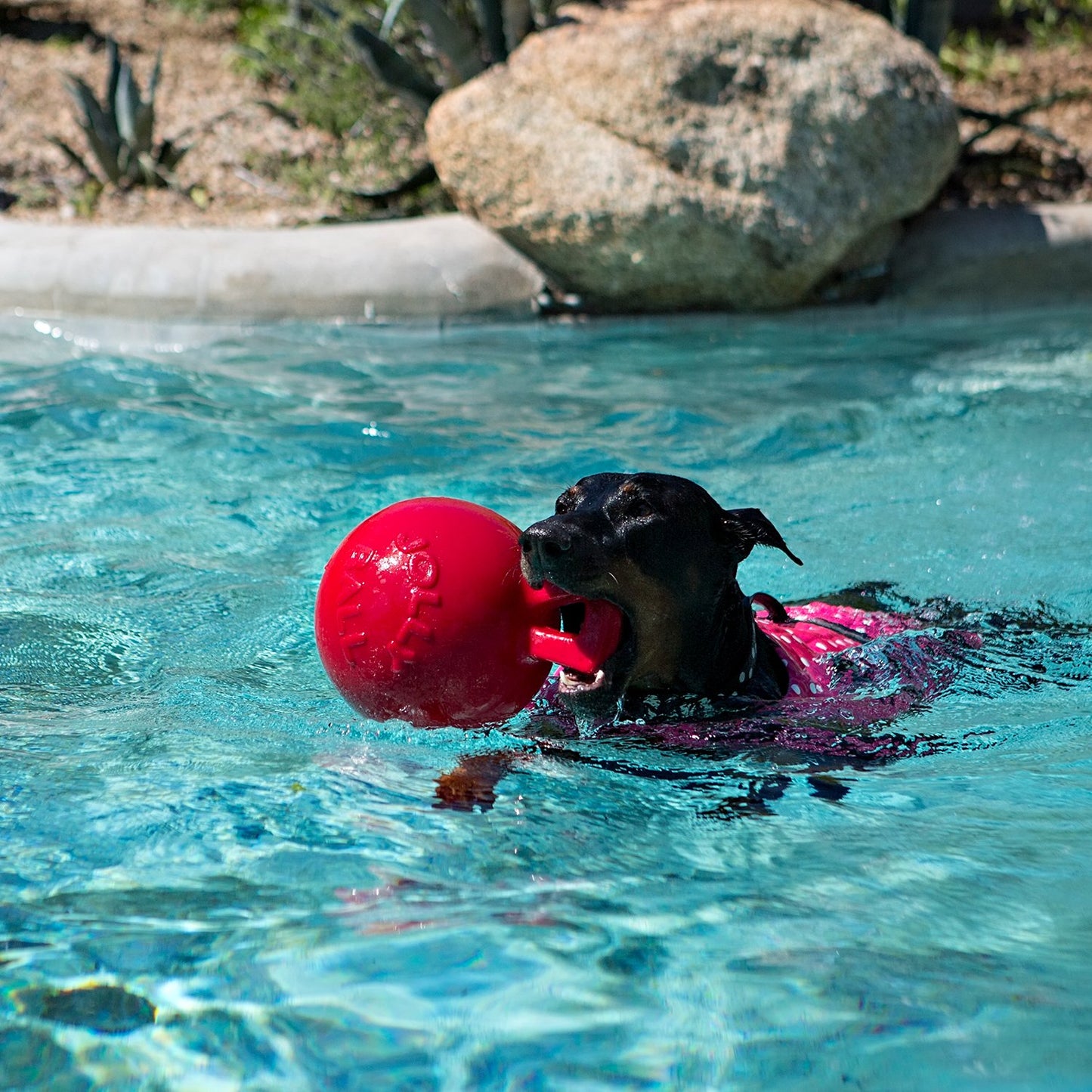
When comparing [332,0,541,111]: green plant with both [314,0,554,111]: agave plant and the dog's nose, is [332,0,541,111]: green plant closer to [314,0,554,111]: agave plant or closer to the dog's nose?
[314,0,554,111]: agave plant

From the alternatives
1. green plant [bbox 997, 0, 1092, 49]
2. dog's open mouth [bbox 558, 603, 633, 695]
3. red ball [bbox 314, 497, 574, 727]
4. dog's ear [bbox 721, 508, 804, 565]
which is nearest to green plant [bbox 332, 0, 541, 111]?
green plant [bbox 997, 0, 1092, 49]

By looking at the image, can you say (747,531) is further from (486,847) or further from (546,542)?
(486,847)

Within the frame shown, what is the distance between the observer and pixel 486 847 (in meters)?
2.66

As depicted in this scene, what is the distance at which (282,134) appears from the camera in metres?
12.3

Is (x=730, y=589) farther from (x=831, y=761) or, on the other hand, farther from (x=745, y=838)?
(x=745, y=838)

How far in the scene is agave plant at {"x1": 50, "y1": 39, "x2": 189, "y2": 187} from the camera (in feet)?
35.1

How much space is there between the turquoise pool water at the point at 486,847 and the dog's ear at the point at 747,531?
0.52m

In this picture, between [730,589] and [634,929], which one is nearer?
[634,929]

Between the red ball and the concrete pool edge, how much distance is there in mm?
5923

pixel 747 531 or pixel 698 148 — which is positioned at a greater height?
pixel 698 148

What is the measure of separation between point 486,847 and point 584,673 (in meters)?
0.59

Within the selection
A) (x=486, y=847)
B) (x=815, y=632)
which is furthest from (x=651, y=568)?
(x=815, y=632)

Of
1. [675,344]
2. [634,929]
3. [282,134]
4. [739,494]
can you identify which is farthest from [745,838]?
[282,134]

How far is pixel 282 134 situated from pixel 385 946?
438 inches
